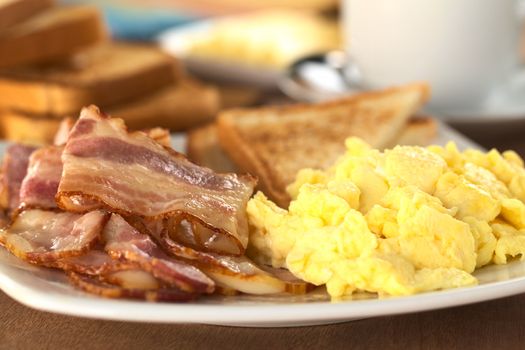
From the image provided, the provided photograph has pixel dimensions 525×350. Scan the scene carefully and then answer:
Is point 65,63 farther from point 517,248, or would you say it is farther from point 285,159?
point 517,248

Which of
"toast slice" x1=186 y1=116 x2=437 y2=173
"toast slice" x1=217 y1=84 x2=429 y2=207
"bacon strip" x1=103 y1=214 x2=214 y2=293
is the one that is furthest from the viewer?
"toast slice" x1=186 y1=116 x2=437 y2=173

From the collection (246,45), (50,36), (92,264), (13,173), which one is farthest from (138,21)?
(92,264)

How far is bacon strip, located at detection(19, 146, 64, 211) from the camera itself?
211cm

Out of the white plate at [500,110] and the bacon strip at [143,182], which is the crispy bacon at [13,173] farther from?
the white plate at [500,110]

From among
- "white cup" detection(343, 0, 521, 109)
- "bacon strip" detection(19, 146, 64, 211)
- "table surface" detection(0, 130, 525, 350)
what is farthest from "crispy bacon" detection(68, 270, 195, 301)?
"white cup" detection(343, 0, 521, 109)

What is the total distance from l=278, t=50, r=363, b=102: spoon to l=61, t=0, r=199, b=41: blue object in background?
161cm

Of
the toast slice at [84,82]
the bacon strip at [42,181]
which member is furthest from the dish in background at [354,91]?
the bacon strip at [42,181]

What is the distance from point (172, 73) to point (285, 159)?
5.54 ft

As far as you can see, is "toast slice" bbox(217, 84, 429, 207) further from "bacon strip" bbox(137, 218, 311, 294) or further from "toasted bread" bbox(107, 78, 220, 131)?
"bacon strip" bbox(137, 218, 311, 294)

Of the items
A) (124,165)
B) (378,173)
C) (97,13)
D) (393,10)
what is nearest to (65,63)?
(97,13)

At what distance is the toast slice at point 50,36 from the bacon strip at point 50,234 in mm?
2150

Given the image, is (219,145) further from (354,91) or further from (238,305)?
(238,305)

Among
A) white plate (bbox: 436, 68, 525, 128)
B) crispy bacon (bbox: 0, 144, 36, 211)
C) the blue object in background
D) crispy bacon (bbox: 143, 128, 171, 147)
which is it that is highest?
crispy bacon (bbox: 143, 128, 171, 147)

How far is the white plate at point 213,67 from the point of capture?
443cm
